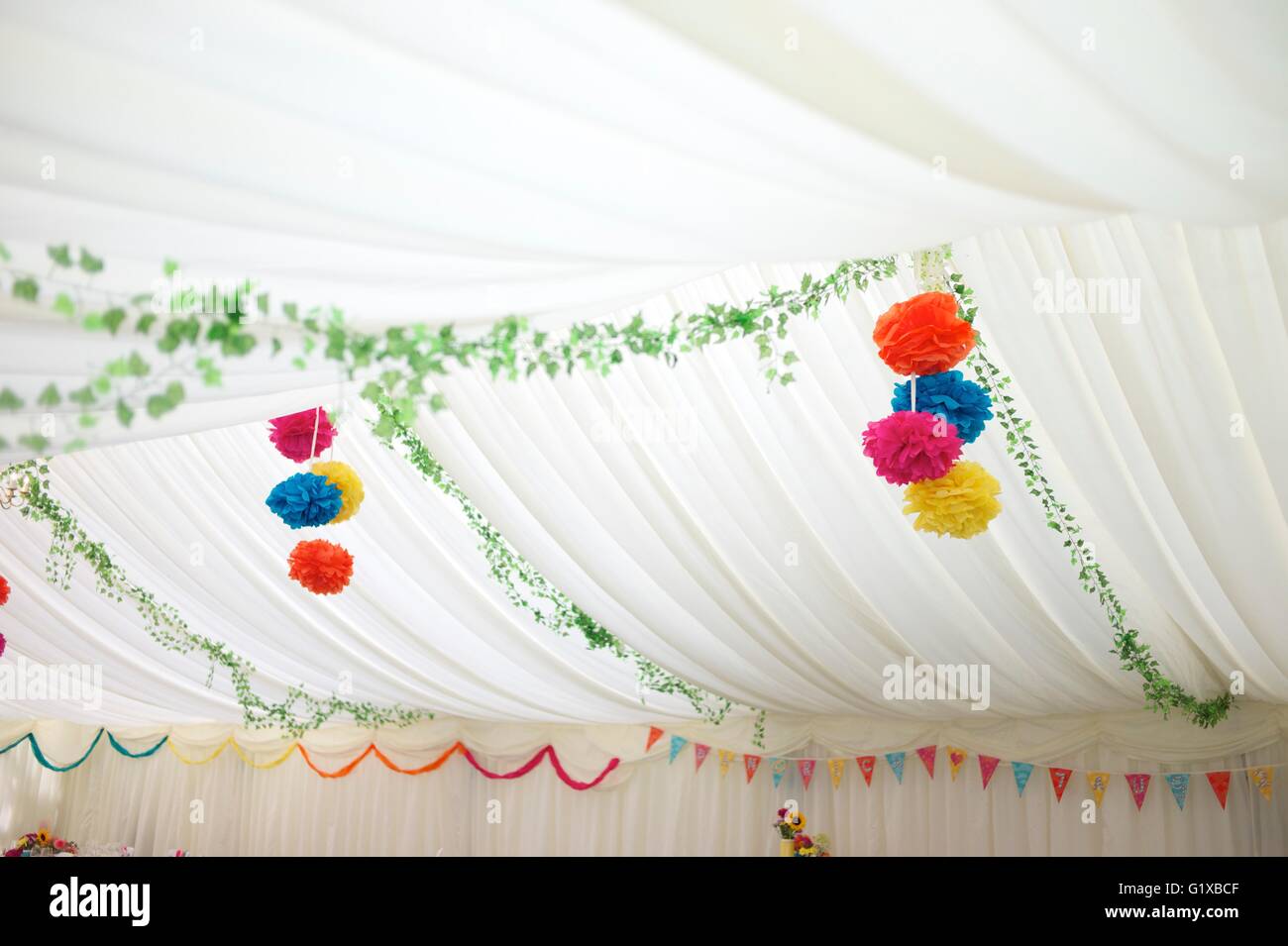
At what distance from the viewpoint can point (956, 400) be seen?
2.15 meters

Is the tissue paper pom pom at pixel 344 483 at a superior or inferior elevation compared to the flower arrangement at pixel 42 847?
superior

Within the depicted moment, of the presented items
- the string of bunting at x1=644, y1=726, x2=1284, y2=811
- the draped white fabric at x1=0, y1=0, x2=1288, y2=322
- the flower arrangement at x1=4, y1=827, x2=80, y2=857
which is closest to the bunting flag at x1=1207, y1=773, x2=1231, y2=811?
the string of bunting at x1=644, y1=726, x2=1284, y2=811

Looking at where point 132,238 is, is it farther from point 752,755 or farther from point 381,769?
point 381,769

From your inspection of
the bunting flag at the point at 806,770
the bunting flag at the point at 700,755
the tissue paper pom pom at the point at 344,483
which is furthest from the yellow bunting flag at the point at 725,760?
the tissue paper pom pom at the point at 344,483

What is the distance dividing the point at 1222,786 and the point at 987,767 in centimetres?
107

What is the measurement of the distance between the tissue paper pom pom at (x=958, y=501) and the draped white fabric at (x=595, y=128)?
643mm

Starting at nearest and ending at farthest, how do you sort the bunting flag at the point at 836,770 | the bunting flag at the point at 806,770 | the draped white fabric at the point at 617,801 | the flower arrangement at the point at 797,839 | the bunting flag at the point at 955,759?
the draped white fabric at the point at 617,801 → the bunting flag at the point at 955,759 → the flower arrangement at the point at 797,839 → the bunting flag at the point at 836,770 → the bunting flag at the point at 806,770

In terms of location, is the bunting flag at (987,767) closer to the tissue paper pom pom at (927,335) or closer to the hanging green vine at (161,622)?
the hanging green vine at (161,622)

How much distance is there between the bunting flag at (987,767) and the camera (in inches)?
206

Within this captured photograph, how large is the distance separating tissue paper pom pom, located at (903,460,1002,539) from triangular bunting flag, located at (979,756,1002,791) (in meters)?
3.53

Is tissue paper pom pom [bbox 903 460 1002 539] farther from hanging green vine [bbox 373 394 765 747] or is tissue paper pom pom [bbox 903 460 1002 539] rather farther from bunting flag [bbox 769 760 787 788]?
bunting flag [bbox 769 760 787 788]

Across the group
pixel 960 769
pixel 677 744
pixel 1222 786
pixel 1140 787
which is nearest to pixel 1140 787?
pixel 1140 787

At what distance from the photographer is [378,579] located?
470 centimetres

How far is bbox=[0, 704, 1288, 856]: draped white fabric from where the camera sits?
4812mm
